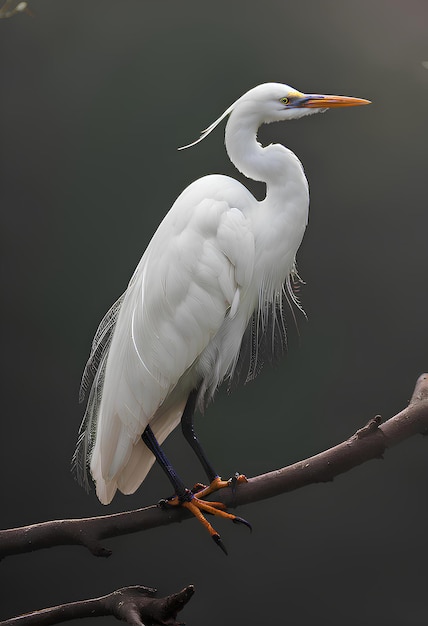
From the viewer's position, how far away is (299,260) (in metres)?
2.32

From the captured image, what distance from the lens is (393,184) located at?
230 centimetres

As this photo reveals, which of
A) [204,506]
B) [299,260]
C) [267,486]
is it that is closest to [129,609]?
[204,506]

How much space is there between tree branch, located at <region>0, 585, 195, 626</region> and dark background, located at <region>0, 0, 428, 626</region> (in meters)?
0.42

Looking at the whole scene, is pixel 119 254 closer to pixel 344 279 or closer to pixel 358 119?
pixel 344 279

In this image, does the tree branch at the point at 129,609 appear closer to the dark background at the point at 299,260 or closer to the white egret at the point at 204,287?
the white egret at the point at 204,287

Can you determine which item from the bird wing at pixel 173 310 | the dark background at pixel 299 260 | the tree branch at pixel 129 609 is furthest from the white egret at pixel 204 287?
the dark background at pixel 299 260

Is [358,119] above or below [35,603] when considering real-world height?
above

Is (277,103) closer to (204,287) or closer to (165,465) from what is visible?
(204,287)

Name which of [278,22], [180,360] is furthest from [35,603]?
[278,22]

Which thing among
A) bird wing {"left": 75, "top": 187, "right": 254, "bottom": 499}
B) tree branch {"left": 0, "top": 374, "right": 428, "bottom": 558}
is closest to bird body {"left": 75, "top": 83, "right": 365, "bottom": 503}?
bird wing {"left": 75, "top": 187, "right": 254, "bottom": 499}

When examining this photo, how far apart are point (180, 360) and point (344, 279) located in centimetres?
69

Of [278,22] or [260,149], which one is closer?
[260,149]

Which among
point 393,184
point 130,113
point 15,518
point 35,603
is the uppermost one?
point 130,113

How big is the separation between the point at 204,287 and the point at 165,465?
0.45 meters
